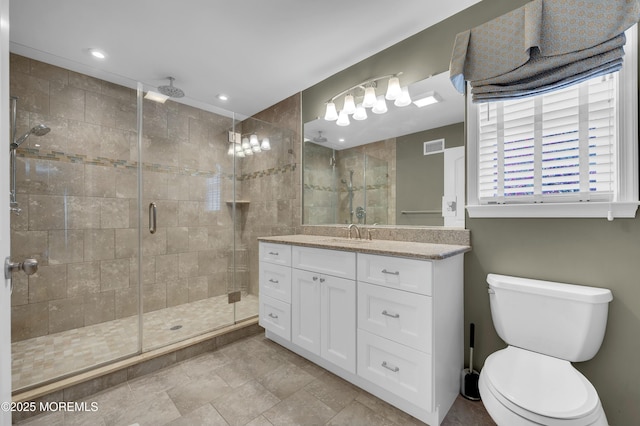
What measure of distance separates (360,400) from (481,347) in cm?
80

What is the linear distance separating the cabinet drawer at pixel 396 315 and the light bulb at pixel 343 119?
4.82 ft

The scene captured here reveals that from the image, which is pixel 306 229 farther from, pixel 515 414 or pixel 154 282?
pixel 515 414

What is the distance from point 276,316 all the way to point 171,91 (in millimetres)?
2378

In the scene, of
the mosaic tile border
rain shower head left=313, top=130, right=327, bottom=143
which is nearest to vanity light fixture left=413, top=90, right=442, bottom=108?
rain shower head left=313, top=130, right=327, bottom=143

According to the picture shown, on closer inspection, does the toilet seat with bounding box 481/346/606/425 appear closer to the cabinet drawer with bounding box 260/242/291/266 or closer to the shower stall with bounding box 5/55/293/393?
the cabinet drawer with bounding box 260/242/291/266

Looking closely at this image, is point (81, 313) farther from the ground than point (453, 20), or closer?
closer

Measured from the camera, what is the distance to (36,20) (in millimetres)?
1782

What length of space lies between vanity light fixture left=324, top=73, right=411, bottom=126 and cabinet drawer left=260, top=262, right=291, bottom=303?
139 centimetres

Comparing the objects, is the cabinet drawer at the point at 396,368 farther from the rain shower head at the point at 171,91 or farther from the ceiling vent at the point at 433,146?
the rain shower head at the point at 171,91

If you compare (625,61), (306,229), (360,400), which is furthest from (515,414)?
(306,229)

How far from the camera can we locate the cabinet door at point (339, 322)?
1636 millimetres

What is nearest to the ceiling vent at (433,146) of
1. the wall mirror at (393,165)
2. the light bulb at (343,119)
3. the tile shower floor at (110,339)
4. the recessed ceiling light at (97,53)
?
the wall mirror at (393,165)

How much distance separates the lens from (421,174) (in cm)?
194

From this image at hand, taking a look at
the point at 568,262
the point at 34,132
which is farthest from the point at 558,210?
the point at 34,132
